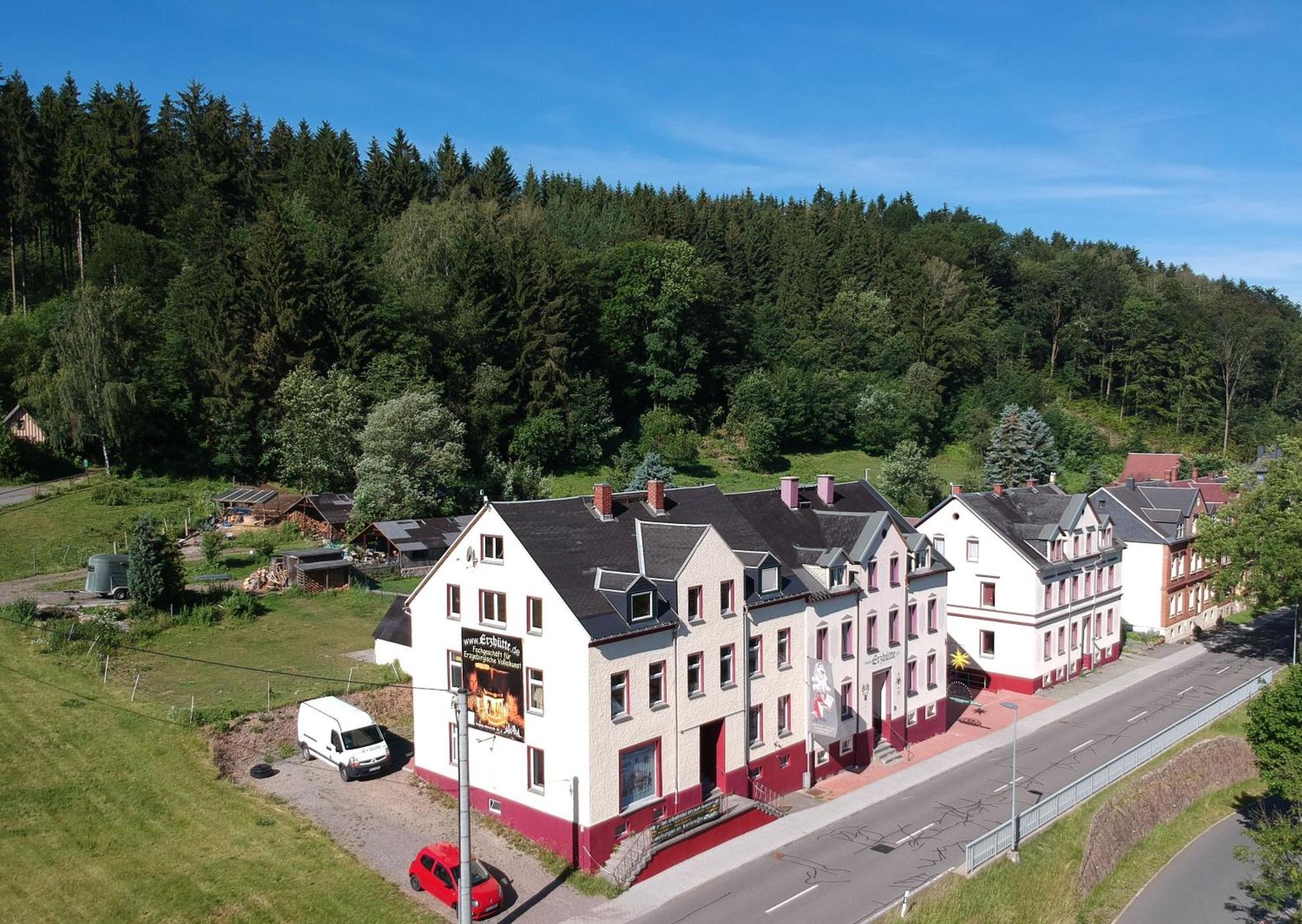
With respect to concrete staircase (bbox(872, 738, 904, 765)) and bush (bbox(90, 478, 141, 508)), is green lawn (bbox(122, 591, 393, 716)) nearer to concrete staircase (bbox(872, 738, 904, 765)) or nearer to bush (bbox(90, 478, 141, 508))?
concrete staircase (bbox(872, 738, 904, 765))

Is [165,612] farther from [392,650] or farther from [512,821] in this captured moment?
[512,821]

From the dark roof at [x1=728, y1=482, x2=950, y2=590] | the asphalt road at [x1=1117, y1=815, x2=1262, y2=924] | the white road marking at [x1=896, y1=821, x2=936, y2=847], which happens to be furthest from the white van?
the asphalt road at [x1=1117, y1=815, x2=1262, y2=924]

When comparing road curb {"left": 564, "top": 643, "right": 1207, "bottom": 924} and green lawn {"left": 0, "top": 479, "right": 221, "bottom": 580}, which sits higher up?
green lawn {"left": 0, "top": 479, "right": 221, "bottom": 580}

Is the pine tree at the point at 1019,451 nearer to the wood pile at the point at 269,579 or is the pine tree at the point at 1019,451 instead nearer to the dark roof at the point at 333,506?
the dark roof at the point at 333,506

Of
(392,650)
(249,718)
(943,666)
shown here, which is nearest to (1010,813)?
(943,666)

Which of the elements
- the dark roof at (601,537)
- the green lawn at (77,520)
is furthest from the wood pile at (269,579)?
the dark roof at (601,537)

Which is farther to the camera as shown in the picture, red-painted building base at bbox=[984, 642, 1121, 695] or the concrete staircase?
red-painted building base at bbox=[984, 642, 1121, 695]
